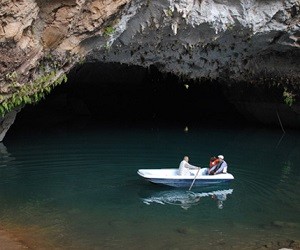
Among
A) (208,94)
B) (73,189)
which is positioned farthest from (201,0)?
(208,94)

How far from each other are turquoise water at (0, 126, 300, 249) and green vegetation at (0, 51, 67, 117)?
229 centimetres

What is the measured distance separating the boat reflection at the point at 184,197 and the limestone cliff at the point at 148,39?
525 cm

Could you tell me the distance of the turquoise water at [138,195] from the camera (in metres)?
11.5

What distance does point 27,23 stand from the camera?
13.6 m

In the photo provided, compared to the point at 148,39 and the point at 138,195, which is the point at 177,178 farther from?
the point at 148,39

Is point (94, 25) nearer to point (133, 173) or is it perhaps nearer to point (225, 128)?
point (133, 173)

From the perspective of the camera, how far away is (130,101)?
3122cm

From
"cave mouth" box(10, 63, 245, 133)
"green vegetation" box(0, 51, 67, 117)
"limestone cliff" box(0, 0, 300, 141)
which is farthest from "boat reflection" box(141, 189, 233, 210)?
"cave mouth" box(10, 63, 245, 133)

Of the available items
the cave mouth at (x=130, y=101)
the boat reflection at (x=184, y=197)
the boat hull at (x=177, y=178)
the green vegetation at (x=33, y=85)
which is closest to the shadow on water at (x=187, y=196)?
the boat reflection at (x=184, y=197)

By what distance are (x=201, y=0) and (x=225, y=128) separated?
34.6 ft

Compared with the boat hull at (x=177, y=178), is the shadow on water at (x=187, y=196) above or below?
below

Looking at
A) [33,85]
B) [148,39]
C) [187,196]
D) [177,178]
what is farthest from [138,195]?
[148,39]

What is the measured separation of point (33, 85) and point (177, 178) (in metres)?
5.40

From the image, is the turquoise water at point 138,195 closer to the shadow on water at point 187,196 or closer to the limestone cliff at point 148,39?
the shadow on water at point 187,196
